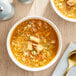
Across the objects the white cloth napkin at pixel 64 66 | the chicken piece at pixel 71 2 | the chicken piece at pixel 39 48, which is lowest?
the white cloth napkin at pixel 64 66

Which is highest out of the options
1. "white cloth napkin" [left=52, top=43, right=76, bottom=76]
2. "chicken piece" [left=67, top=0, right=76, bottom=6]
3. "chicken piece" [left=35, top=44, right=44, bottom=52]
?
"chicken piece" [left=67, top=0, right=76, bottom=6]

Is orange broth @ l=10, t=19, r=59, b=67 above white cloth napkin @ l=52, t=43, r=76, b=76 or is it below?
above

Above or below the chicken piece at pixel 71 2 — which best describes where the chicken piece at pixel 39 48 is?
below

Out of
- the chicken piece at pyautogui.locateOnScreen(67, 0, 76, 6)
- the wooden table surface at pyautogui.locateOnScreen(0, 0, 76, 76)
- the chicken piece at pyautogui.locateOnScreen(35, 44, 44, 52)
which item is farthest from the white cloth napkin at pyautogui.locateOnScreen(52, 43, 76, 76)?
the chicken piece at pyautogui.locateOnScreen(67, 0, 76, 6)

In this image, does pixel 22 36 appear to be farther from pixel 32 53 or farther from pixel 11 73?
pixel 11 73

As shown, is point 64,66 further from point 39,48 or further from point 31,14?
point 31,14

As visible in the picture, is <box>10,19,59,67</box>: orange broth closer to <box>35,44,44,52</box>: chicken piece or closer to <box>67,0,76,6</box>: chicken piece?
<box>35,44,44,52</box>: chicken piece

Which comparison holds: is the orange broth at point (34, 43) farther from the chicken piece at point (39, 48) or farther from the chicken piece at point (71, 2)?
the chicken piece at point (71, 2)

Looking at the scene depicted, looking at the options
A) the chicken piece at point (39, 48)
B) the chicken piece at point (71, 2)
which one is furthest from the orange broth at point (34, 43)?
the chicken piece at point (71, 2)

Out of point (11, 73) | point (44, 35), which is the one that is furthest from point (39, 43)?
point (11, 73)

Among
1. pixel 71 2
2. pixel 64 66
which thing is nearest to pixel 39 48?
pixel 64 66
